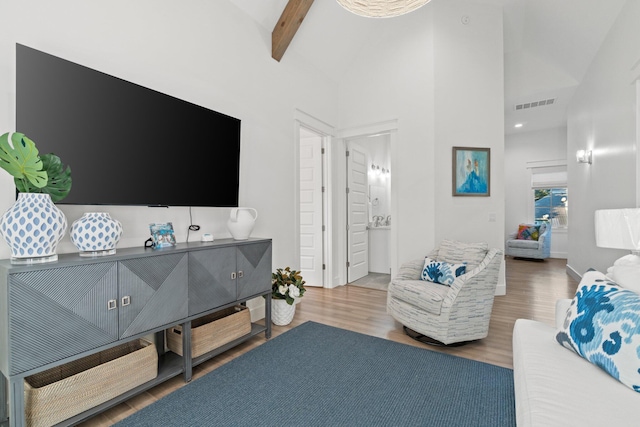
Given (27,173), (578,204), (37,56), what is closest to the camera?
(27,173)

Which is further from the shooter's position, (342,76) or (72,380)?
(342,76)

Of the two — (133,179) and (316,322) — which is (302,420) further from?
(133,179)

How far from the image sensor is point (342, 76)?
4465 mm

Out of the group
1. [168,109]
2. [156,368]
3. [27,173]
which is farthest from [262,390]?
[168,109]

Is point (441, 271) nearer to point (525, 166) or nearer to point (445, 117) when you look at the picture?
point (445, 117)

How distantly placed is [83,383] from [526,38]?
20.6 feet

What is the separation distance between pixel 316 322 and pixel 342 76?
341 cm

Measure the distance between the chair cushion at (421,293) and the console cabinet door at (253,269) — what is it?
114cm

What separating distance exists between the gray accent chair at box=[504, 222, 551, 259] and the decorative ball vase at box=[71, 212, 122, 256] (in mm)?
7417

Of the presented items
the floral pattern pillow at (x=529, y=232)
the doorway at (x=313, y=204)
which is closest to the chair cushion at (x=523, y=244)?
the floral pattern pillow at (x=529, y=232)

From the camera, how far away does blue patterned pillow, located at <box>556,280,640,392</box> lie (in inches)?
43.6

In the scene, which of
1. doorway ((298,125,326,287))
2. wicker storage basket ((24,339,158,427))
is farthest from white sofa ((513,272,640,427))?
doorway ((298,125,326,287))

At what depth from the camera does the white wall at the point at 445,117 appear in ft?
12.7

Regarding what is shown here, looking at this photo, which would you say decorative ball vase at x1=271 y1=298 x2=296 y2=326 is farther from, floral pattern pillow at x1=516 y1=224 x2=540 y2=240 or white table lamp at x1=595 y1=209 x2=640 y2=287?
floral pattern pillow at x1=516 y1=224 x2=540 y2=240
